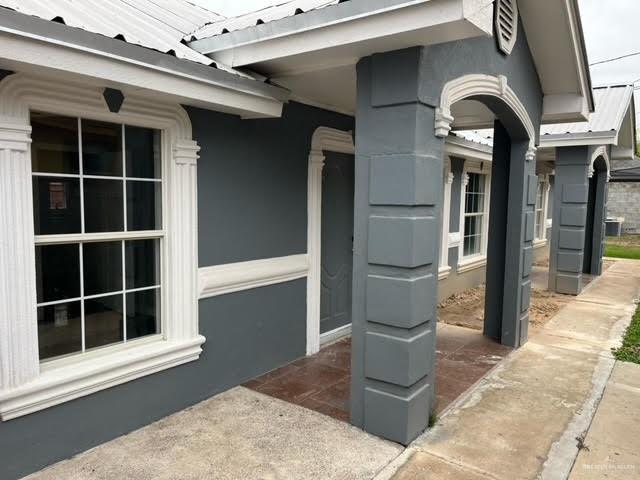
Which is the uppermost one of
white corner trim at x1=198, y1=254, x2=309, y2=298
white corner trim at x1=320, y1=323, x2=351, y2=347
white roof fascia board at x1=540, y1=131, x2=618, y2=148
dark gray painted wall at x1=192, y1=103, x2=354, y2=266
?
white roof fascia board at x1=540, y1=131, x2=618, y2=148

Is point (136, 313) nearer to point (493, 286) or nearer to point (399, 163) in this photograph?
point (399, 163)

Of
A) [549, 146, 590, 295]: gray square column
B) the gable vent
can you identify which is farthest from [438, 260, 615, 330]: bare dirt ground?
Result: the gable vent

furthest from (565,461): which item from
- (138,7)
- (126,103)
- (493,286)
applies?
(138,7)

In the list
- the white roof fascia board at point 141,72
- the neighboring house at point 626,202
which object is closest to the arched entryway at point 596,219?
the white roof fascia board at point 141,72

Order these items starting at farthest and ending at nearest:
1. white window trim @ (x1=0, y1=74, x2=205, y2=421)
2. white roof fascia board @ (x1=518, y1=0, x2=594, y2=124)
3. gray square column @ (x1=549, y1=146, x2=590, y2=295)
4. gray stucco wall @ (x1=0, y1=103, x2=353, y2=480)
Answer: gray square column @ (x1=549, y1=146, x2=590, y2=295) < white roof fascia board @ (x1=518, y1=0, x2=594, y2=124) < gray stucco wall @ (x1=0, y1=103, x2=353, y2=480) < white window trim @ (x1=0, y1=74, x2=205, y2=421)

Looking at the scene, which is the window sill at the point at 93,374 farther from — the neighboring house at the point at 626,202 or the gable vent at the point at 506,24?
the neighboring house at the point at 626,202

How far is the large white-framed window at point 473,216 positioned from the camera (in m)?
8.45

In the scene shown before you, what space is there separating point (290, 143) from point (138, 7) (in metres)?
1.69

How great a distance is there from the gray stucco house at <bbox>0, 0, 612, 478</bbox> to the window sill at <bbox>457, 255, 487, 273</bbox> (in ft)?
14.0

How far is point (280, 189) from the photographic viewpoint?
4.45 m

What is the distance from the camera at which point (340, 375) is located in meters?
4.47

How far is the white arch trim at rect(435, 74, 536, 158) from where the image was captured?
128 inches

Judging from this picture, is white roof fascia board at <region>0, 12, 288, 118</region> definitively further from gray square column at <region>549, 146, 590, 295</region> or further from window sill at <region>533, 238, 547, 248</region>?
window sill at <region>533, 238, 547, 248</region>

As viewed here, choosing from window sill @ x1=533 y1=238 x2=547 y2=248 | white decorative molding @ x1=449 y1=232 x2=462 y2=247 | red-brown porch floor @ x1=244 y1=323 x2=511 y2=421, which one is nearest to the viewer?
red-brown porch floor @ x1=244 y1=323 x2=511 y2=421
